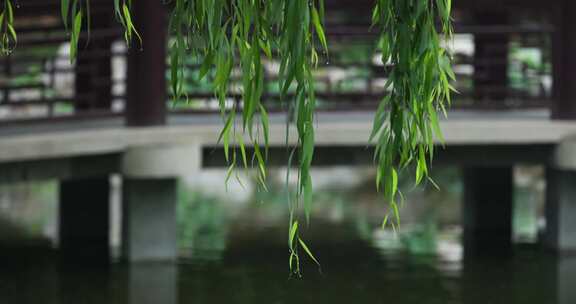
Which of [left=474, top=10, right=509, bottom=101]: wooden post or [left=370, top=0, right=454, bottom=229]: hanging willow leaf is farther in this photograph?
[left=474, top=10, right=509, bottom=101]: wooden post

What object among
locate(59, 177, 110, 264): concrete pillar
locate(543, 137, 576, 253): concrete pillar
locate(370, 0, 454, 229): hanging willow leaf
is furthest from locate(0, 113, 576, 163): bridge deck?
locate(370, 0, 454, 229): hanging willow leaf

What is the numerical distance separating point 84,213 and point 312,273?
3463 millimetres

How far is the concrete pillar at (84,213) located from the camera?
727 inches

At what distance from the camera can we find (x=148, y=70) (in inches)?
647

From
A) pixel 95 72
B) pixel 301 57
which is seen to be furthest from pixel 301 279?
pixel 301 57

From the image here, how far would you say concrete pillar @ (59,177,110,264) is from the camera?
60.6 ft

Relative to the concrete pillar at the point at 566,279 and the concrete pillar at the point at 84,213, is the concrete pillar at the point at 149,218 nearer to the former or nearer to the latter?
the concrete pillar at the point at 84,213

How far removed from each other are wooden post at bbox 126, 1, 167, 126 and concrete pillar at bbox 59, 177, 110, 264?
90.3 inches

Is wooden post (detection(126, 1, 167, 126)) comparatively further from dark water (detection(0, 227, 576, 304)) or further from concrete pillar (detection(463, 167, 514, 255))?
concrete pillar (detection(463, 167, 514, 255))

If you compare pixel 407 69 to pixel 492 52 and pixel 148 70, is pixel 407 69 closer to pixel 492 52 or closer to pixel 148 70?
pixel 148 70

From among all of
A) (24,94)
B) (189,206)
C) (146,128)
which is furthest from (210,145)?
(24,94)

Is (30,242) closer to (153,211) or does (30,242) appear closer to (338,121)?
(153,211)

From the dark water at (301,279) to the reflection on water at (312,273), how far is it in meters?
0.01

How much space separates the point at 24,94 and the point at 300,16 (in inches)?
852
